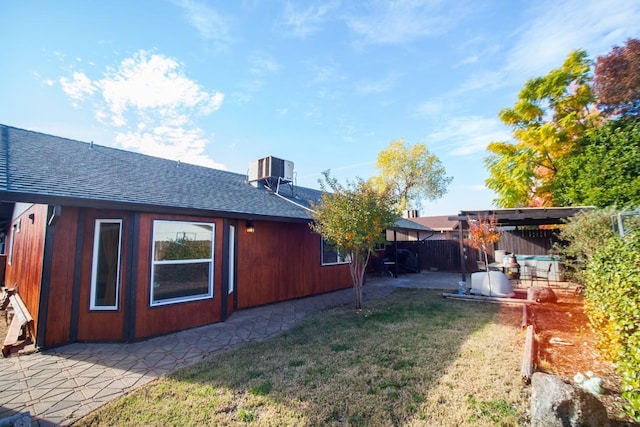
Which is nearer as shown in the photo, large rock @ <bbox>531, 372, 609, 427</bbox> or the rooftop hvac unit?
large rock @ <bbox>531, 372, 609, 427</bbox>

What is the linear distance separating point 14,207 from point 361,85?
1239 cm

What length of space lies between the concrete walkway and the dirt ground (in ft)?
15.2

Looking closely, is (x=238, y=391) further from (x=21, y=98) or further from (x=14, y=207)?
(x=14, y=207)

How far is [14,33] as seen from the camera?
638cm

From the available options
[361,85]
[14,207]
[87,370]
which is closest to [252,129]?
[361,85]

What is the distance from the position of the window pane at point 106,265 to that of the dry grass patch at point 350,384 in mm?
2547

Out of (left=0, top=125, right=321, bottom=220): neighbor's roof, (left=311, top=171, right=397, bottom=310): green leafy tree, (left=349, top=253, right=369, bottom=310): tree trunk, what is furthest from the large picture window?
(left=349, top=253, right=369, bottom=310): tree trunk

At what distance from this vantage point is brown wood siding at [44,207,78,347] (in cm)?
482

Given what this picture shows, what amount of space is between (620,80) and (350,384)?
629 inches

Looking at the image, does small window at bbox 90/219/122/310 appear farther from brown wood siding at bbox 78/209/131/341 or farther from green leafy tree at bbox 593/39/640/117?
green leafy tree at bbox 593/39/640/117

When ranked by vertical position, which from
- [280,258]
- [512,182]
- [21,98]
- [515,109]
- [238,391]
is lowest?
[238,391]

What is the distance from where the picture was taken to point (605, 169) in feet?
34.0

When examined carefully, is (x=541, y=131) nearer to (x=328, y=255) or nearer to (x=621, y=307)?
(x=328, y=255)

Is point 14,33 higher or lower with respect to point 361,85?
lower
